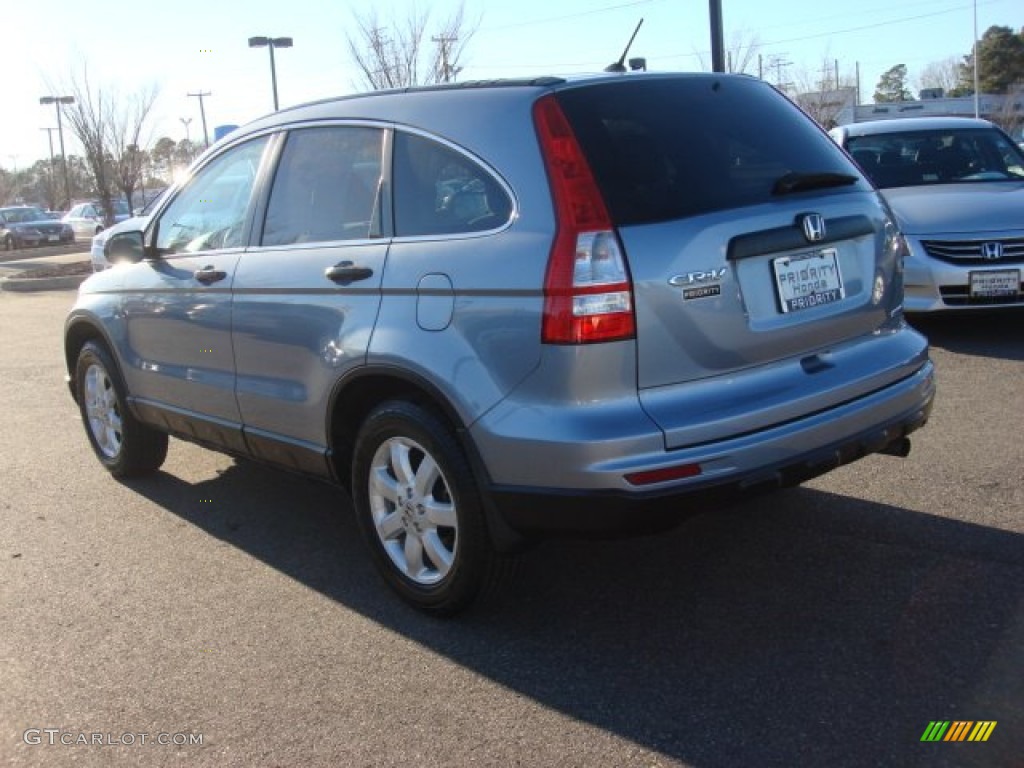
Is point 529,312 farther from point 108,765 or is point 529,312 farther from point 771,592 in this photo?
point 108,765

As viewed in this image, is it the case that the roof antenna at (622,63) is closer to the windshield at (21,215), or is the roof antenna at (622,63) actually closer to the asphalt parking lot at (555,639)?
the asphalt parking lot at (555,639)

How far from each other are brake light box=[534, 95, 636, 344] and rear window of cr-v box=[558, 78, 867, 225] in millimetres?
69

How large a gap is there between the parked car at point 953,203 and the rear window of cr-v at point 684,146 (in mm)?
3890

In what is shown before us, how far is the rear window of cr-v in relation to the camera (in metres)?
3.18

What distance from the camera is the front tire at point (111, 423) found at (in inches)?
216

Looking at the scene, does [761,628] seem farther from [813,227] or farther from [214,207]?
[214,207]

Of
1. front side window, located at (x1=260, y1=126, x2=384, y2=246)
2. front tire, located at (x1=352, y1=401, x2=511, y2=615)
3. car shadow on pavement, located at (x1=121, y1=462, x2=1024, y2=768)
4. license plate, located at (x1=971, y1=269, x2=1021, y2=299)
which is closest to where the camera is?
car shadow on pavement, located at (x1=121, y1=462, x2=1024, y2=768)

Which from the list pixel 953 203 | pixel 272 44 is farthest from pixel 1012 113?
pixel 953 203

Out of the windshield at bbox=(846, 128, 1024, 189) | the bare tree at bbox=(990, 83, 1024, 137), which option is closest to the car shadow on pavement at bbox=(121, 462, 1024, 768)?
the windshield at bbox=(846, 128, 1024, 189)

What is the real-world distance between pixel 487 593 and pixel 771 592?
1031mm

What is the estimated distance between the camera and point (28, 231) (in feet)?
113

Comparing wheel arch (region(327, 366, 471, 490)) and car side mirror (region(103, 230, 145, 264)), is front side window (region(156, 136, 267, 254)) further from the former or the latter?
wheel arch (region(327, 366, 471, 490))

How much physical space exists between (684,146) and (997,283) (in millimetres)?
4630

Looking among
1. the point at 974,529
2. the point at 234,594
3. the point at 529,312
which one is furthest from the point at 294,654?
the point at 974,529
